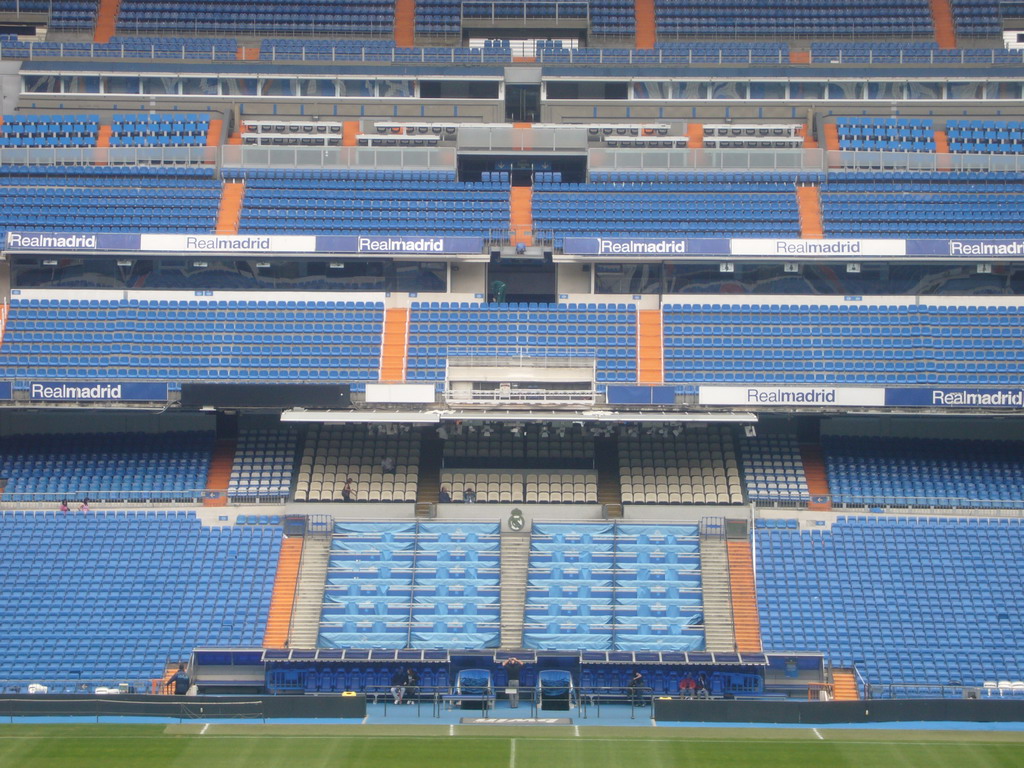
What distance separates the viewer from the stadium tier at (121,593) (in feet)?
108

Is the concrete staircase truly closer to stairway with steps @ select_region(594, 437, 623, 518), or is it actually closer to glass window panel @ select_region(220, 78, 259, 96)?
stairway with steps @ select_region(594, 437, 623, 518)

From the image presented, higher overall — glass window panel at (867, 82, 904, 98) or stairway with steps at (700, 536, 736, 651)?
glass window panel at (867, 82, 904, 98)

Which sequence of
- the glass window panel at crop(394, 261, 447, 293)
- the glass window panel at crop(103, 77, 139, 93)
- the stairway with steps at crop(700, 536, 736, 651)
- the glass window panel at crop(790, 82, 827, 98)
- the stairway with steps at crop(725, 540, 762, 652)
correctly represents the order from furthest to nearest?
the glass window panel at crop(790, 82, 827, 98)
the glass window panel at crop(103, 77, 139, 93)
the glass window panel at crop(394, 261, 447, 293)
the stairway with steps at crop(700, 536, 736, 651)
the stairway with steps at crop(725, 540, 762, 652)

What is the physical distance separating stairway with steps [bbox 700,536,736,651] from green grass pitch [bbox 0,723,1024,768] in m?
4.13

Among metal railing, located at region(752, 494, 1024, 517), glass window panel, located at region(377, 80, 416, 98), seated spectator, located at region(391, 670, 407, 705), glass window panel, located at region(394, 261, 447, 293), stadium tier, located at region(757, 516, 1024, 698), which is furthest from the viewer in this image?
glass window panel, located at region(377, 80, 416, 98)

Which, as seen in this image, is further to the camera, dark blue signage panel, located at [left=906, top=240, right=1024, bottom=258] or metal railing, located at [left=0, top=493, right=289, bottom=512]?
dark blue signage panel, located at [left=906, top=240, right=1024, bottom=258]


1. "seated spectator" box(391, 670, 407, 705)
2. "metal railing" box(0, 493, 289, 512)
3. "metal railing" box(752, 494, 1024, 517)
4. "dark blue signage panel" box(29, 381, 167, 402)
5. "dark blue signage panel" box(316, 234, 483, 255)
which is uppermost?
"dark blue signage panel" box(316, 234, 483, 255)

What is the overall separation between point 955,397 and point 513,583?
45.2 ft

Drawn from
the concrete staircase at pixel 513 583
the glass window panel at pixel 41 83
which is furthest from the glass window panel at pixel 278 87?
the concrete staircase at pixel 513 583

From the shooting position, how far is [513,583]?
35906mm

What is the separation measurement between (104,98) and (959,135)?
30739mm

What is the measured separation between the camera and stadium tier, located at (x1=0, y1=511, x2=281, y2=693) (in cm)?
3294

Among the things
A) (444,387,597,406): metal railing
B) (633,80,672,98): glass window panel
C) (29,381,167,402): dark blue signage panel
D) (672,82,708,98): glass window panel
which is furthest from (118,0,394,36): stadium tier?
(29,381,167,402): dark blue signage panel

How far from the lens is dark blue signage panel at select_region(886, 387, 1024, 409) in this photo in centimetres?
3719
